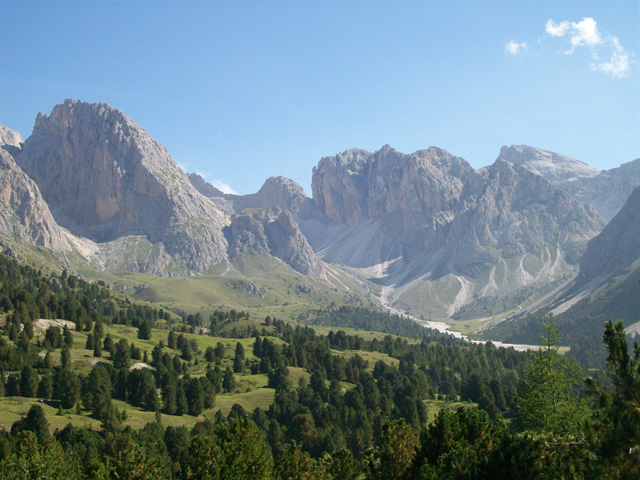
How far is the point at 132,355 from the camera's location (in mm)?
156875

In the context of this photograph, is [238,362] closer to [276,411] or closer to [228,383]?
[228,383]

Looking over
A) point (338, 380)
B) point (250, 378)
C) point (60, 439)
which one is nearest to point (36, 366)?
point (60, 439)

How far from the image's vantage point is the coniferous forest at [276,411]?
1619 inches

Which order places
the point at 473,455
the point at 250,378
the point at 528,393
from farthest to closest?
the point at 250,378 < the point at 528,393 < the point at 473,455

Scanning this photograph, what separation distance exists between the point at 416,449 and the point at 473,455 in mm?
10857

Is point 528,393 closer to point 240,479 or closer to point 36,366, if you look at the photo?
point 240,479

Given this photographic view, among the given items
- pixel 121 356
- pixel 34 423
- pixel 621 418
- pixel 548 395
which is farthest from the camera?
pixel 121 356

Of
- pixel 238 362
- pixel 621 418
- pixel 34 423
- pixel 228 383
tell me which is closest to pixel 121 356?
pixel 228 383

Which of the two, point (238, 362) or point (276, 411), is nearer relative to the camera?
point (276, 411)

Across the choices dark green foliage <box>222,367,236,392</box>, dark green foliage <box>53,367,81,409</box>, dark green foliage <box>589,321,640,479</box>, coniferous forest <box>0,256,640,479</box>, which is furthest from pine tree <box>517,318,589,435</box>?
dark green foliage <box>222,367,236,392</box>

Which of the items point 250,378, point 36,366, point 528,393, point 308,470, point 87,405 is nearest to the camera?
point 308,470

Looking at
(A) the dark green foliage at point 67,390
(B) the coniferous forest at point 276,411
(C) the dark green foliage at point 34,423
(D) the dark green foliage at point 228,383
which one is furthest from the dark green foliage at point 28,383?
(D) the dark green foliage at point 228,383

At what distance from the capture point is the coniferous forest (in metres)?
41.1

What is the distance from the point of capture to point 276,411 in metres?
132
